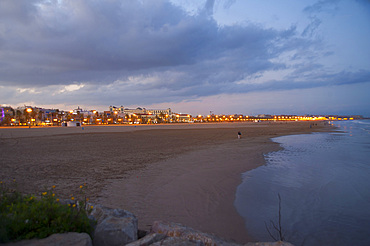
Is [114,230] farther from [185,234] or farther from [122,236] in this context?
[185,234]

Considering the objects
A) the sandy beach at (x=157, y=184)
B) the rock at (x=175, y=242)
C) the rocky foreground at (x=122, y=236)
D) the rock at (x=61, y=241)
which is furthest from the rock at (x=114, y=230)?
the sandy beach at (x=157, y=184)

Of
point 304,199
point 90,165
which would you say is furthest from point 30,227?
point 90,165

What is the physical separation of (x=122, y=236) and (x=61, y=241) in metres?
0.92

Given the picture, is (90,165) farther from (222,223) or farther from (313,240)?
(313,240)

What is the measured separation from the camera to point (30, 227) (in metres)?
3.17

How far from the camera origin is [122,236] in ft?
11.5

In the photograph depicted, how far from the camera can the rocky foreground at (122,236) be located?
2985mm

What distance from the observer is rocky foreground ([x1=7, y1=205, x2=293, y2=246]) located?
2.98 metres

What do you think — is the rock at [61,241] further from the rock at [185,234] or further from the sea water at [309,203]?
the sea water at [309,203]

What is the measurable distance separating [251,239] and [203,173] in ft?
18.2

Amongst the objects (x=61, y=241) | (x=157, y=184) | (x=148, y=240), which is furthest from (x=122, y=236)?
(x=157, y=184)

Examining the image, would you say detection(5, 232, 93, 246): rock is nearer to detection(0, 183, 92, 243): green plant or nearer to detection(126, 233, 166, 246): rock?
detection(0, 183, 92, 243): green plant

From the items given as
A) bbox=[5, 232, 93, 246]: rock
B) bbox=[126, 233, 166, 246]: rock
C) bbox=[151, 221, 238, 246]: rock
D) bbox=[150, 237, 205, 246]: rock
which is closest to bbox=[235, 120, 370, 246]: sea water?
bbox=[151, 221, 238, 246]: rock

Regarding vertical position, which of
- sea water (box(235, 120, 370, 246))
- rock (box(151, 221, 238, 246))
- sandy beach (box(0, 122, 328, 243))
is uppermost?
rock (box(151, 221, 238, 246))
